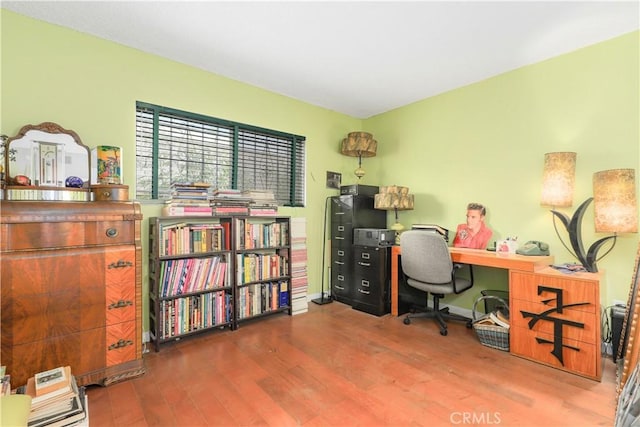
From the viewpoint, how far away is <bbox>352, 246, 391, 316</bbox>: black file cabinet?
10.5ft

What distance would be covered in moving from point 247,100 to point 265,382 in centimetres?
270

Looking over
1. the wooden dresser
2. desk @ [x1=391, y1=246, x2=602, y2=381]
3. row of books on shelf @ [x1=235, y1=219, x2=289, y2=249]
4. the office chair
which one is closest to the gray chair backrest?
the office chair

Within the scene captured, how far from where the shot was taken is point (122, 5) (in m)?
1.97

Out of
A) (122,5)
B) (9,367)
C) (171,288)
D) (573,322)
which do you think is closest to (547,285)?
(573,322)

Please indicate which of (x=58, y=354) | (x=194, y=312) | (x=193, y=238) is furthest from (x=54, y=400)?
(x=193, y=238)

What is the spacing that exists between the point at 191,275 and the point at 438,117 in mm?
3143

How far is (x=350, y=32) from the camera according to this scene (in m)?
2.24

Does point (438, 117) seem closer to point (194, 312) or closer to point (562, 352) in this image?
point (562, 352)

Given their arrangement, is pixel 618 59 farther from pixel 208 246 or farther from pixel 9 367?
pixel 9 367

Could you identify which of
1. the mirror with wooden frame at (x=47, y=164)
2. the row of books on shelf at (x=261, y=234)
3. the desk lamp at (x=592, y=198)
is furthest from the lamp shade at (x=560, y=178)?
the mirror with wooden frame at (x=47, y=164)

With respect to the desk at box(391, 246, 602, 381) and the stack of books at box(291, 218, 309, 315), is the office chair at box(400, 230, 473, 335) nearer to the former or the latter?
the desk at box(391, 246, 602, 381)

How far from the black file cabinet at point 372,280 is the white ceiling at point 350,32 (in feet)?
6.16

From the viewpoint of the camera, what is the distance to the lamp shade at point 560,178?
Answer: 2.36m

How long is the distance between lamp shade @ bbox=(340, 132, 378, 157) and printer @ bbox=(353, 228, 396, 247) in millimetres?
1047
